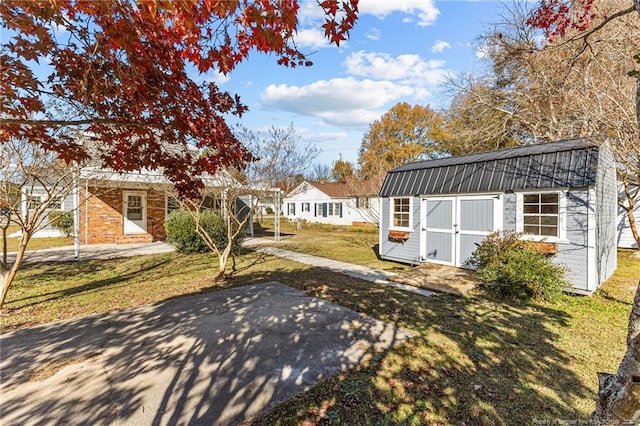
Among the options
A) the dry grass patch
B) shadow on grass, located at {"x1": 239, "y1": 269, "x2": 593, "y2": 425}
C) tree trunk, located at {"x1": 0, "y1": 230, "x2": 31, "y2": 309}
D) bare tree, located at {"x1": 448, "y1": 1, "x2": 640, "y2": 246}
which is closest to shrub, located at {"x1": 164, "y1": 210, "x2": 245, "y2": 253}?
the dry grass patch

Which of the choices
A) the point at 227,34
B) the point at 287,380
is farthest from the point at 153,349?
the point at 227,34

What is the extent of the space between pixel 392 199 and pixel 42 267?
10.7 m

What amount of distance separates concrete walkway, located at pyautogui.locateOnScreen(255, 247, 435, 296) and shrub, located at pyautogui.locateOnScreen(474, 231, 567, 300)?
1337mm

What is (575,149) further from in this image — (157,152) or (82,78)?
(82,78)

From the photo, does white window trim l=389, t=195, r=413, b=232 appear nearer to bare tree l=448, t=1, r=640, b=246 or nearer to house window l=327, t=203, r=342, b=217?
bare tree l=448, t=1, r=640, b=246

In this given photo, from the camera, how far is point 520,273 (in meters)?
5.89

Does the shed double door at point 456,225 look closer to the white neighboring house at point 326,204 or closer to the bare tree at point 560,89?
the bare tree at point 560,89

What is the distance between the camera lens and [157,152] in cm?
356

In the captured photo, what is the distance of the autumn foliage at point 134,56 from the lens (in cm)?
224

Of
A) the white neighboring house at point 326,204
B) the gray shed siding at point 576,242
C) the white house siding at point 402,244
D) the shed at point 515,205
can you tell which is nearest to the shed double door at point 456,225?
the shed at point 515,205

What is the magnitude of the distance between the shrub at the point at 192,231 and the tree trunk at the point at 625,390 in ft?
33.2

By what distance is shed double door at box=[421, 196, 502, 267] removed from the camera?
762 centimetres

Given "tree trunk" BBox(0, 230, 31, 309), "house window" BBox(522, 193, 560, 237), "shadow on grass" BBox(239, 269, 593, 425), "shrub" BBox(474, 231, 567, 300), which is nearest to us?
"shadow on grass" BBox(239, 269, 593, 425)

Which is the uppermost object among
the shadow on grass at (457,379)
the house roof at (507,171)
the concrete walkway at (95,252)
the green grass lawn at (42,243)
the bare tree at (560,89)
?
the bare tree at (560,89)
